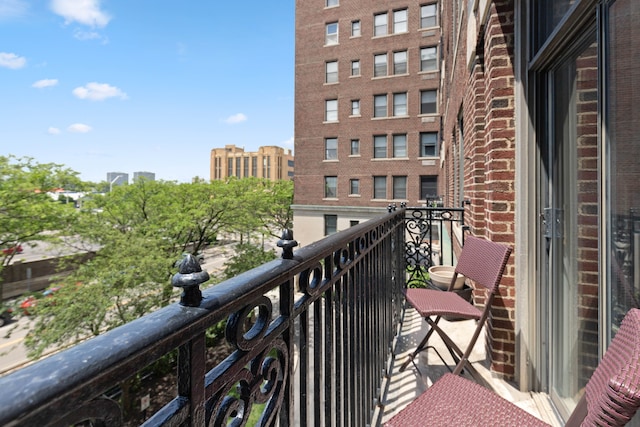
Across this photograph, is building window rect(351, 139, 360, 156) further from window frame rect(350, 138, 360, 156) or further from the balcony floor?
the balcony floor

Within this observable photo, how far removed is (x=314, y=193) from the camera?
23844mm

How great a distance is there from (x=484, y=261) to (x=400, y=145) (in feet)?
66.2

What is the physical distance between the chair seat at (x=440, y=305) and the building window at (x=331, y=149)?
20.6 meters

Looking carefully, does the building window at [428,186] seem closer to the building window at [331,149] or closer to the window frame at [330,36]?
the building window at [331,149]

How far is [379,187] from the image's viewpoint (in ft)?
74.1

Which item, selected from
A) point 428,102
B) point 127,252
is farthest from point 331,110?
point 127,252

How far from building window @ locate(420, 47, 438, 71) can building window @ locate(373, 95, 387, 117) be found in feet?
9.15

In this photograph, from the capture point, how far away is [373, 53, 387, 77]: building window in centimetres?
2217

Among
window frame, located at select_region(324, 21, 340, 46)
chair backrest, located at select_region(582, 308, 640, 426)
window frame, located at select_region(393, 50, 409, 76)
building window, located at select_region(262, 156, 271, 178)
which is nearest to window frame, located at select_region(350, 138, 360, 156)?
window frame, located at select_region(393, 50, 409, 76)

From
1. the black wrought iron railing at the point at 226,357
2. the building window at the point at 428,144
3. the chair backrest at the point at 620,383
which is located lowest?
the chair backrest at the point at 620,383

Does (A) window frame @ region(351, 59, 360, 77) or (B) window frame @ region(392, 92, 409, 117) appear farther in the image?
(A) window frame @ region(351, 59, 360, 77)

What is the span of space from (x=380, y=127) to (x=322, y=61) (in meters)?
5.88

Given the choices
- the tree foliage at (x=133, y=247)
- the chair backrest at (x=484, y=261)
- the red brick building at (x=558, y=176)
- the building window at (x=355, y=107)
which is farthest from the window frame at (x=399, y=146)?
the chair backrest at (x=484, y=261)

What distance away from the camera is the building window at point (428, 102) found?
69.6ft
